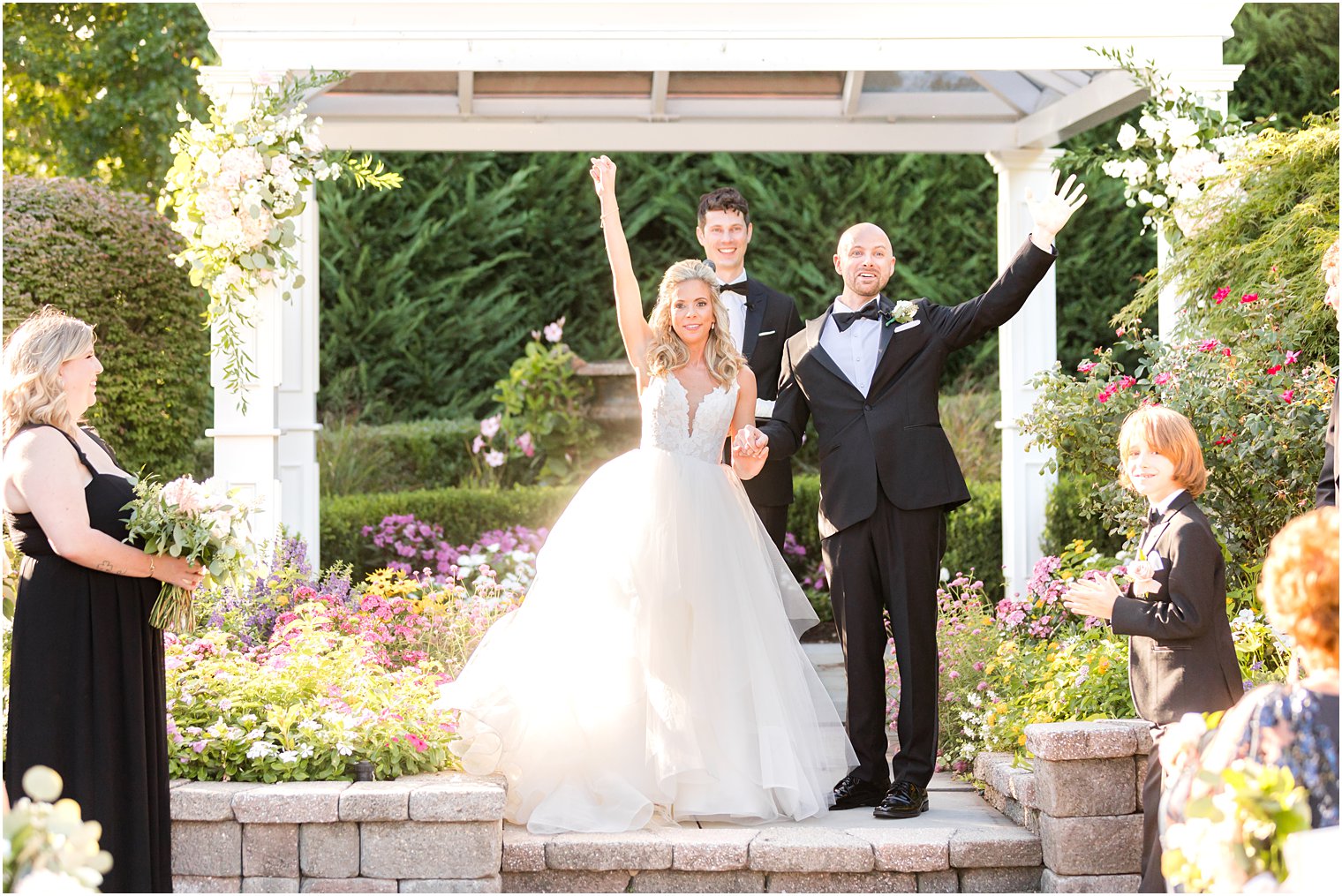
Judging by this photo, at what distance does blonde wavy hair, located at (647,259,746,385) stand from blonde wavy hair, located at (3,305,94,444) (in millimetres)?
1741

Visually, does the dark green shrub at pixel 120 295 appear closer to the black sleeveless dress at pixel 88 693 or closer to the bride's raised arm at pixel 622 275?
the bride's raised arm at pixel 622 275

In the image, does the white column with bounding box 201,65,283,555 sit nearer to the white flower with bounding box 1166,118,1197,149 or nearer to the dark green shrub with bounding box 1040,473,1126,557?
the white flower with bounding box 1166,118,1197,149

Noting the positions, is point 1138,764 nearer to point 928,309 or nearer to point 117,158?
point 928,309

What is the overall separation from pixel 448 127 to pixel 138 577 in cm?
396

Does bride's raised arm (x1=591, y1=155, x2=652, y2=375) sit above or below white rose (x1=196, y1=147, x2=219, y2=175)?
below

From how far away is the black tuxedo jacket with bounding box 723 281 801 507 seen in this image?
4965 millimetres

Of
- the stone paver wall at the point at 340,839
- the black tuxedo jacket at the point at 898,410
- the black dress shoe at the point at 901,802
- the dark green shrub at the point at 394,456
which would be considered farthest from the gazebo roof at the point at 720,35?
the dark green shrub at the point at 394,456

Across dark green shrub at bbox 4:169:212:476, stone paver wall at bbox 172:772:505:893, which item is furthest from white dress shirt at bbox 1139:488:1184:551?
dark green shrub at bbox 4:169:212:476

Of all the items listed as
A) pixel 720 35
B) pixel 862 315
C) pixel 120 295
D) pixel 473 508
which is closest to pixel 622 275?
pixel 862 315

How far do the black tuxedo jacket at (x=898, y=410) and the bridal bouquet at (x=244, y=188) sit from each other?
210 centimetres

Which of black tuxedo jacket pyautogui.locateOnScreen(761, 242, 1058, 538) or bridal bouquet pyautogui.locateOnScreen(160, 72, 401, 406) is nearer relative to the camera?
black tuxedo jacket pyautogui.locateOnScreen(761, 242, 1058, 538)

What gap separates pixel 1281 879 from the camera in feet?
6.84

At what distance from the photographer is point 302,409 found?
645 centimetres

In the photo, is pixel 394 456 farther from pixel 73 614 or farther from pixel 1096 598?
pixel 1096 598
